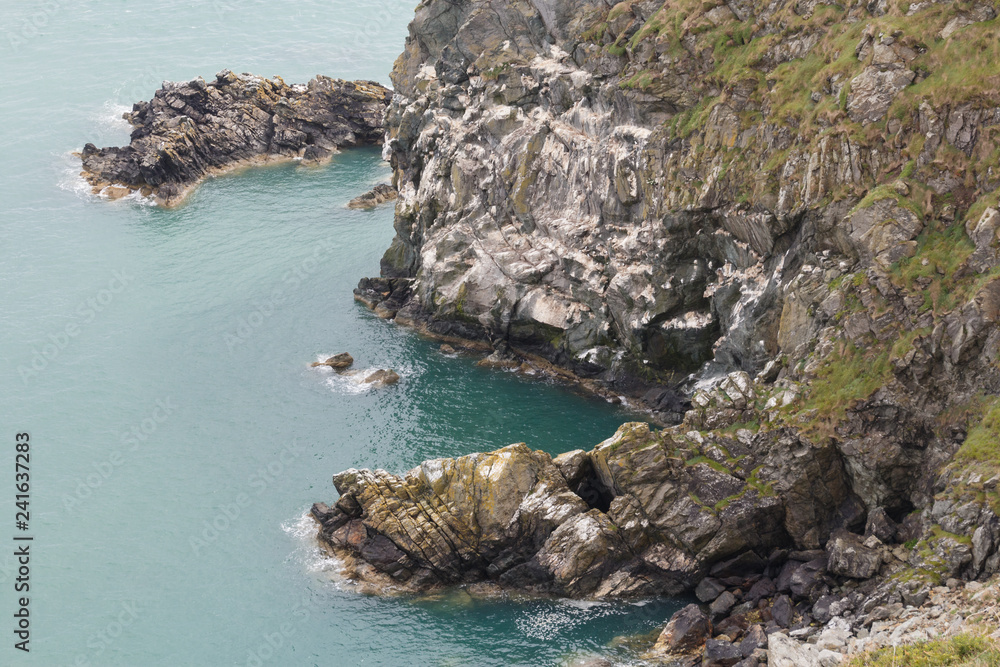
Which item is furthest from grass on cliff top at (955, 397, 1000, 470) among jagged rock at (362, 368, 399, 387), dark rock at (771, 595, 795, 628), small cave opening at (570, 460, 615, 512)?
jagged rock at (362, 368, 399, 387)

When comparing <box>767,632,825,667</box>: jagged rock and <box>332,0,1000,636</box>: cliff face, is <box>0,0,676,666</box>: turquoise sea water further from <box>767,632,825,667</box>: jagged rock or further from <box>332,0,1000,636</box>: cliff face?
<box>767,632,825,667</box>: jagged rock

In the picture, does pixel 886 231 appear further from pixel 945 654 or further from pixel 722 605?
pixel 945 654

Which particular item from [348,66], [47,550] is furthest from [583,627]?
[348,66]

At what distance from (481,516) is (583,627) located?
885 centimetres

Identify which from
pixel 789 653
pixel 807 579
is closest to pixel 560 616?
pixel 807 579

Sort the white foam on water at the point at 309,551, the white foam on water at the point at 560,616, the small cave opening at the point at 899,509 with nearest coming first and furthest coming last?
1. the small cave opening at the point at 899,509
2. the white foam on water at the point at 560,616
3. the white foam on water at the point at 309,551

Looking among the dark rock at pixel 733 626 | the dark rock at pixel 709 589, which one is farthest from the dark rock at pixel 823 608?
the dark rock at pixel 709 589

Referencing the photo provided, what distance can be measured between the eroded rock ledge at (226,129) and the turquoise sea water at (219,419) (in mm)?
3981

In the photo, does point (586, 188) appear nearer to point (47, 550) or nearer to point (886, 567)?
point (886, 567)

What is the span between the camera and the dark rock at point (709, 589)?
50500mm

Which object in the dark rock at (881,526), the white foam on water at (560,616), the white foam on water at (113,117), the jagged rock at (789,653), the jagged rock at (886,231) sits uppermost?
the white foam on water at (113,117)

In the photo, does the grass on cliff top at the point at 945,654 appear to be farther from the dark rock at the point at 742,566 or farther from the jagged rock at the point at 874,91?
the jagged rock at the point at 874,91

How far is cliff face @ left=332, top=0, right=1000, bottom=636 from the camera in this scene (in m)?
48.5

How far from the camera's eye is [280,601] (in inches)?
2140
